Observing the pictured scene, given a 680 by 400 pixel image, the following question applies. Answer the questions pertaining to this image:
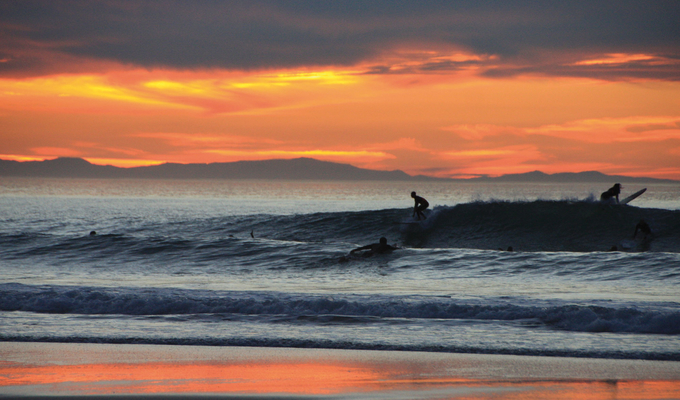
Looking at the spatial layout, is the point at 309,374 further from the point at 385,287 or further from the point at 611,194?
the point at 611,194

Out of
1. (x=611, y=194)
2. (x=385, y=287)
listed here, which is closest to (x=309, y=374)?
(x=385, y=287)

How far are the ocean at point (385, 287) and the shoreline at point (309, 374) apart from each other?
1.56 feet

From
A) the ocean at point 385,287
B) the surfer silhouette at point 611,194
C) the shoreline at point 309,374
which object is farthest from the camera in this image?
the surfer silhouette at point 611,194

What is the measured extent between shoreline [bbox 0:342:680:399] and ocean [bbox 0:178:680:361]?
0.48 m

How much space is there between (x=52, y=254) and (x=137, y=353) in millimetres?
15365

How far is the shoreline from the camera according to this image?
5.75 meters

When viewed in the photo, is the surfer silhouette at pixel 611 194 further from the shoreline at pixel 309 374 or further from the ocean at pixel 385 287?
the shoreline at pixel 309 374

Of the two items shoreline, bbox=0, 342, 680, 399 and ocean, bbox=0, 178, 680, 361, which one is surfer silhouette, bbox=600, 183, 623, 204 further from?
shoreline, bbox=0, 342, 680, 399

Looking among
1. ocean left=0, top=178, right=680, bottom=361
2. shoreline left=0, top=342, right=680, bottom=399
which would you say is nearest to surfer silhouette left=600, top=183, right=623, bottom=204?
ocean left=0, top=178, right=680, bottom=361

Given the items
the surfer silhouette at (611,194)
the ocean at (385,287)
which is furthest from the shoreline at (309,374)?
the surfer silhouette at (611,194)

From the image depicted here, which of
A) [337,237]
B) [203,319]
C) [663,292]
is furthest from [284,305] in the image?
[337,237]

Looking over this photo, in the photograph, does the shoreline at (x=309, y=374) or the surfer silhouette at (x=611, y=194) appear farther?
the surfer silhouette at (x=611, y=194)

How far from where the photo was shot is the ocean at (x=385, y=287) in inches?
325

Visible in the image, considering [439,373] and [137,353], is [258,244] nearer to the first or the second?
[137,353]
